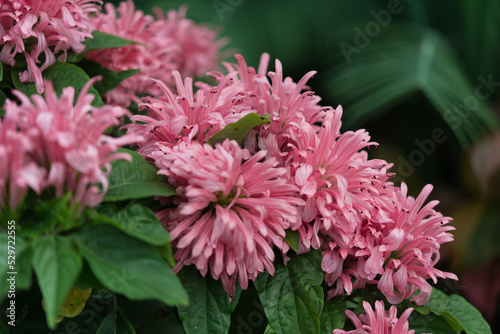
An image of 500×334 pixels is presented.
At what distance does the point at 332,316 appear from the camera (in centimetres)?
43

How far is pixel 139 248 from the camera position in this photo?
0.32m

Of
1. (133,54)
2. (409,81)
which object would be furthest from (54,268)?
(409,81)

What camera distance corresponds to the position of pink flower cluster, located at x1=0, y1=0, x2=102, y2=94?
0.41m

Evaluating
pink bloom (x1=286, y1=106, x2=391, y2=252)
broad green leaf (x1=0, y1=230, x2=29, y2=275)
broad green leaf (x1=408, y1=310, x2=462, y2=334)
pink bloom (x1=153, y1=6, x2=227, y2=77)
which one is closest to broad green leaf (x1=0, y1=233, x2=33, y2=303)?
broad green leaf (x1=0, y1=230, x2=29, y2=275)

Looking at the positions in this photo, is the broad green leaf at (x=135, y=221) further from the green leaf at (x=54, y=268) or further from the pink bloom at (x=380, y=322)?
the pink bloom at (x=380, y=322)

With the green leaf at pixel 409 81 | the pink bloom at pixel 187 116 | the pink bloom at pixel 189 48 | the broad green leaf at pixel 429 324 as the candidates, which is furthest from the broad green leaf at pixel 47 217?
the green leaf at pixel 409 81

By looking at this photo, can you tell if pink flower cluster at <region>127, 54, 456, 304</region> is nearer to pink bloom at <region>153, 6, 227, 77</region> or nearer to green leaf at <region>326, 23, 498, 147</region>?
pink bloom at <region>153, 6, 227, 77</region>

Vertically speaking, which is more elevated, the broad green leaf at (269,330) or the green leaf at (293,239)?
the green leaf at (293,239)

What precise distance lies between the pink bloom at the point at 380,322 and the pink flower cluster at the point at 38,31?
0.34 metres

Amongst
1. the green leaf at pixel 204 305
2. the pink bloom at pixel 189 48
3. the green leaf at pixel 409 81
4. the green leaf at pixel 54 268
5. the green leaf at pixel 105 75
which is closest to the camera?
the green leaf at pixel 54 268

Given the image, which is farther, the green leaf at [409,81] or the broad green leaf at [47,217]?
the green leaf at [409,81]

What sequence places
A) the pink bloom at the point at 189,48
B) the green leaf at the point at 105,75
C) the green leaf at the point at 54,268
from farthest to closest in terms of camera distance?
the pink bloom at the point at 189,48 → the green leaf at the point at 105,75 → the green leaf at the point at 54,268

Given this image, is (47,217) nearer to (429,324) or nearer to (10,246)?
(10,246)

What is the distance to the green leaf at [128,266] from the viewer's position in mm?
290
